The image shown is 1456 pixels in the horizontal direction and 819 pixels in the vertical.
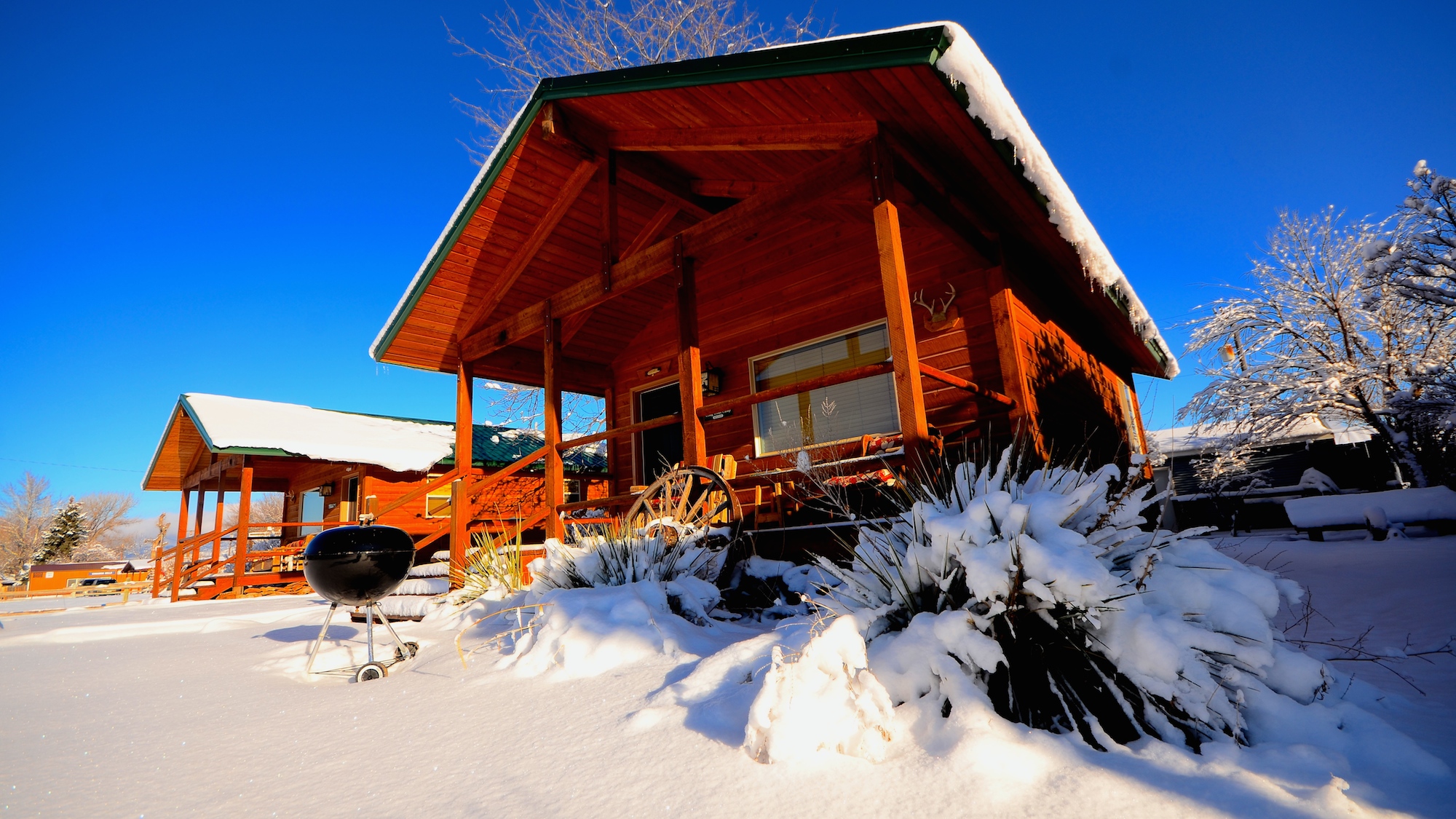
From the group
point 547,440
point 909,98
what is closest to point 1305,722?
point 909,98

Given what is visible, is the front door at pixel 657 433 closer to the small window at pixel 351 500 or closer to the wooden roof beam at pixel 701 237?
the wooden roof beam at pixel 701 237

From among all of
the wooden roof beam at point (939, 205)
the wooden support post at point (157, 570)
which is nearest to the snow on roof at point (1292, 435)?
Answer: the wooden roof beam at point (939, 205)

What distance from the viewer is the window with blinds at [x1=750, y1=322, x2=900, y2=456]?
692cm

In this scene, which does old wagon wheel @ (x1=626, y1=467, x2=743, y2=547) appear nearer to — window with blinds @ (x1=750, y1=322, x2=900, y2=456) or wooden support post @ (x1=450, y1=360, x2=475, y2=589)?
window with blinds @ (x1=750, y1=322, x2=900, y2=456)

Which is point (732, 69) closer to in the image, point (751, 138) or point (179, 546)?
point (751, 138)

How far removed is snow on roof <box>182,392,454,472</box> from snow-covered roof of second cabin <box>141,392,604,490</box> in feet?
0.04

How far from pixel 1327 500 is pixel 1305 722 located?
947 centimetres

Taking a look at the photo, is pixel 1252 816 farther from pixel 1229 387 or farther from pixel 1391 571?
pixel 1229 387

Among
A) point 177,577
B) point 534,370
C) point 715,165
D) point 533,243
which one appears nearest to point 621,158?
Answer: point 715,165

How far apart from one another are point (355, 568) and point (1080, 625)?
3407 mm

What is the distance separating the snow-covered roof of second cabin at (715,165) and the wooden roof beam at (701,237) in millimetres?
71

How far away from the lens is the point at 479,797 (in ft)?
5.46

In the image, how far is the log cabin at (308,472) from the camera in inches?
461

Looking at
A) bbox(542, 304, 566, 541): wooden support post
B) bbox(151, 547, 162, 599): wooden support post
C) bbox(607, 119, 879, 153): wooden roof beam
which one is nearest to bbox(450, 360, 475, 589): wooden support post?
bbox(542, 304, 566, 541): wooden support post
